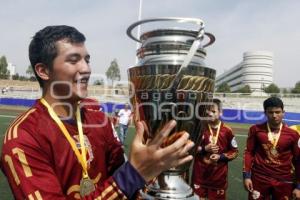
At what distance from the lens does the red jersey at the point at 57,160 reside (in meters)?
1.44

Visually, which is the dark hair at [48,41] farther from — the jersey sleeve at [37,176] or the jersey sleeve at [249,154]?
the jersey sleeve at [249,154]

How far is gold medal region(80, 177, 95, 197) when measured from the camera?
5.58ft

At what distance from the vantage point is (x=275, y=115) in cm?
484

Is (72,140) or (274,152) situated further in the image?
(274,152)

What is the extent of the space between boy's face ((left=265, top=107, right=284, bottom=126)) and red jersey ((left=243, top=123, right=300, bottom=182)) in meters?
0.14

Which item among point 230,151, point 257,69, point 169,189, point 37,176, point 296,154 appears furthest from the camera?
point 257,69

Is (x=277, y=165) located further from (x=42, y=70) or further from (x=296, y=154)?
(x=42, y=70)

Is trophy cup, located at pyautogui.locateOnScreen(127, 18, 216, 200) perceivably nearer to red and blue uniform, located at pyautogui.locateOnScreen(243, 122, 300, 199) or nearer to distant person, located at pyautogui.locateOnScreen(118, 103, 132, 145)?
red and blue uniform, located at pyautogui.locateOnScreen(243, 122, 300, 199)

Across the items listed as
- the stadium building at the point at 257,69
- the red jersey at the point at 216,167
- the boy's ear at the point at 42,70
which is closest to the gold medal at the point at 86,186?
the boy's ear at the point at 42,70

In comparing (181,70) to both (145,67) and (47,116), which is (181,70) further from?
(47,116)

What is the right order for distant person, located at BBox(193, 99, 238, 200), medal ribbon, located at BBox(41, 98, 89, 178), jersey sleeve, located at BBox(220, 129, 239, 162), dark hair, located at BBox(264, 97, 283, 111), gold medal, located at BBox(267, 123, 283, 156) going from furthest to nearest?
distant person, located at BBox(193, 99, 238, 200) < jersey sleeve, located at BBox(220, 129, 239, 162) < gold medal, located at BBox(267, 123, 283, 156) < dark hair, located at BBox(264, 97, 283, 111) < medal ribbon, located at BBox(41, 98, 89, 178)

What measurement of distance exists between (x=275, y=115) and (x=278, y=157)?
0.55 m

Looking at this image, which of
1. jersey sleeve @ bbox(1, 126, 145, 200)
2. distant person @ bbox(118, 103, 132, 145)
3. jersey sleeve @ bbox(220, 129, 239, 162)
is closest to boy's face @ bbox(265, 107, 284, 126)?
jersey sleeve @ bbox(220, 129, 239, 162)

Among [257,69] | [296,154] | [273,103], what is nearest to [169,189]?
[273,103]
